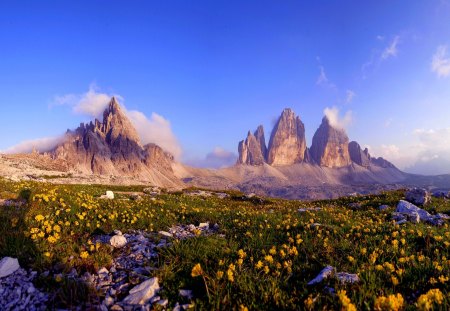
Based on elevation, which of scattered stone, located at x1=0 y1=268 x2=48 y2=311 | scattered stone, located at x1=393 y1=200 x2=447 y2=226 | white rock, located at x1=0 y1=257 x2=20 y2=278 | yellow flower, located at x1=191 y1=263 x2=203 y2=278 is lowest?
scattered stone, located at x1=0 y1=268 x2=48 y2=311

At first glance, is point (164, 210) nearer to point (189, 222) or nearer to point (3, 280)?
point (189, 222)

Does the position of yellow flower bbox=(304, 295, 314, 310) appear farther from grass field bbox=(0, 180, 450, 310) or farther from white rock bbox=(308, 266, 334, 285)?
white rock bbox=(308, 266, 334, 285)

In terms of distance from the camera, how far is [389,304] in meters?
4.54

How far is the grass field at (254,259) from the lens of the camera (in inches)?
213

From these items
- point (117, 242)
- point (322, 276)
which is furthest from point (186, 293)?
point (117, 242)

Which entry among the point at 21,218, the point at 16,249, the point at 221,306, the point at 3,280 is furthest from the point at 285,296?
the point at 21,218

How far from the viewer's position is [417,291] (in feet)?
18.7

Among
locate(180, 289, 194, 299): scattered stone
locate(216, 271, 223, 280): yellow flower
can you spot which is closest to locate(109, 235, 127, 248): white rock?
locate(180, 289, 194, 299): scattered stone

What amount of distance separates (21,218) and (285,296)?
8.15 m

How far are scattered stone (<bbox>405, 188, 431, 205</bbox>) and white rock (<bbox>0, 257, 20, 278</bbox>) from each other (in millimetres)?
22390

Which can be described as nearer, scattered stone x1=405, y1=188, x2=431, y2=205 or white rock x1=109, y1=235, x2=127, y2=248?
white rock x1=109, y1=235, x2=127, y2=248

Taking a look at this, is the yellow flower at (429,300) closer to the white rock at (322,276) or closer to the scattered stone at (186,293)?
the white rock at (322,276)

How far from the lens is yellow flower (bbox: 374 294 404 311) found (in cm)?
449

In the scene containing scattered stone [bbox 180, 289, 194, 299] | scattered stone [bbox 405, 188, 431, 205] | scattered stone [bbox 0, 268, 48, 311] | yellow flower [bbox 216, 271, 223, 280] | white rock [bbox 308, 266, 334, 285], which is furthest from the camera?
scattered stone [bbox 405, 188, 431, 205]
